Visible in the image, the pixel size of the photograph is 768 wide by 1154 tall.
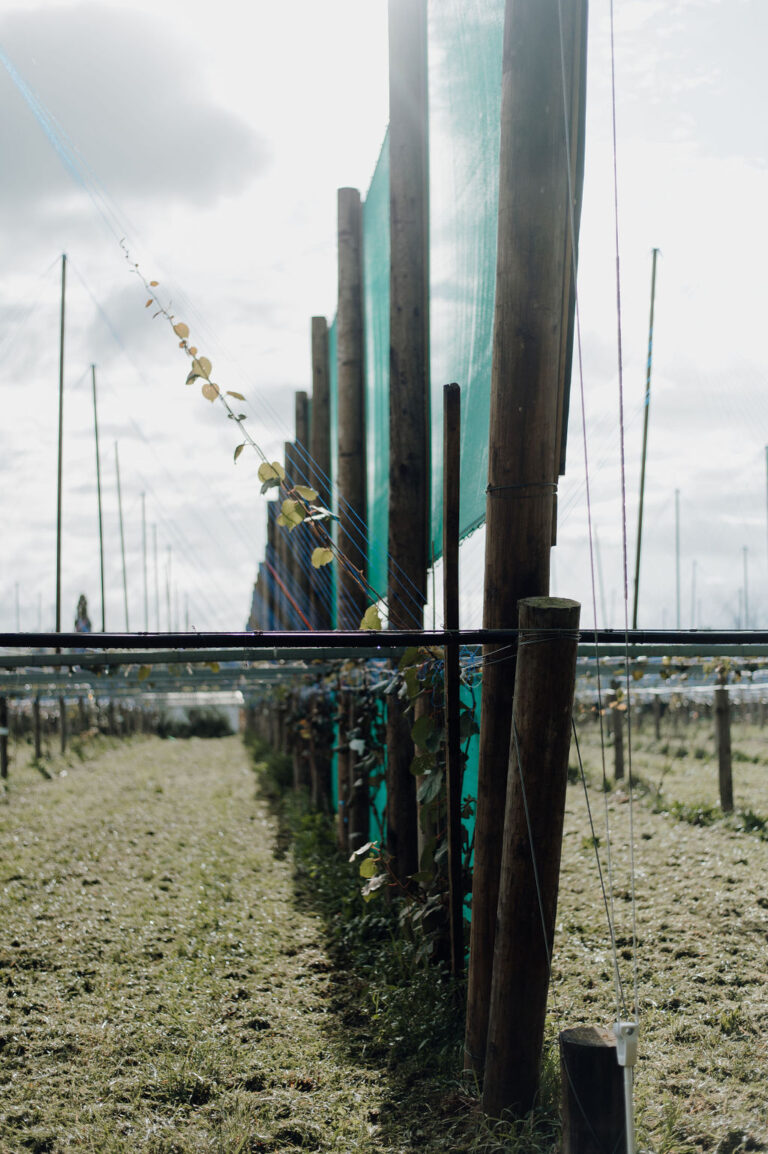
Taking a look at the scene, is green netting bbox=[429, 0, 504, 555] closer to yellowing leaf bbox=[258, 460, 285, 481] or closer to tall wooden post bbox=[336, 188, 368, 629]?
yellowing leaf bbox=[258, 460, 285, 481]

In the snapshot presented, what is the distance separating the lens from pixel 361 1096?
3.46 m

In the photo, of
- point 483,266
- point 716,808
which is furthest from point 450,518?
point 716,808

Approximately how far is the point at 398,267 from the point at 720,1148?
410 centimetres

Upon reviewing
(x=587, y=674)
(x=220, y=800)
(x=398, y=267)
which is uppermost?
(x=398, y=267)

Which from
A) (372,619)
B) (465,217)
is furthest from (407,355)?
(372,619)

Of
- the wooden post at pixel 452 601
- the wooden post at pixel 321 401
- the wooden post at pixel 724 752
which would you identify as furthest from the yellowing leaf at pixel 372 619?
the wooden post at pixel 321 401

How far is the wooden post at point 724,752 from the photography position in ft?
28.7

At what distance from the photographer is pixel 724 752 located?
8.92m

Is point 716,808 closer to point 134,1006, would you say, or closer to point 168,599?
point 134,1006

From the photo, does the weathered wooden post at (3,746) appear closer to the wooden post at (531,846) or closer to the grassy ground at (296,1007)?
the grassy ground at (296,1007)

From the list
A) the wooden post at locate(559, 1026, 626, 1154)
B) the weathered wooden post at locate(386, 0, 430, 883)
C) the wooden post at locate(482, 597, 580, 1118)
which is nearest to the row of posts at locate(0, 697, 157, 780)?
the weathered wooden post at locate(386, 0, 430, 883)

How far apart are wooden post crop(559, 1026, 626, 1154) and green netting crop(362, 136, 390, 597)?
430cm

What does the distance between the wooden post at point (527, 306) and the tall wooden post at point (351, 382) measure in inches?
160

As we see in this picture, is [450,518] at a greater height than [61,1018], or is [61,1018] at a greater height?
[450,518]
